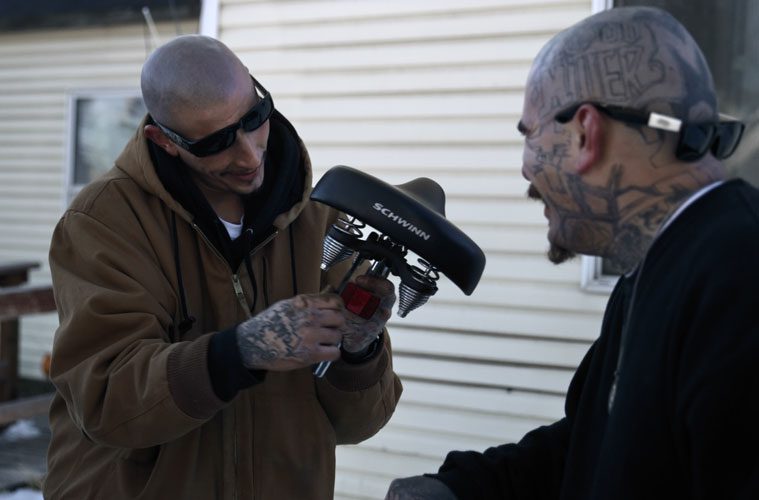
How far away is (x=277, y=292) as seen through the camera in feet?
8.47

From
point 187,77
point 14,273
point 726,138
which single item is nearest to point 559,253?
point 726,138

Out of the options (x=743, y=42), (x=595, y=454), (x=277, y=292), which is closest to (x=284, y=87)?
(x=743, y=42)

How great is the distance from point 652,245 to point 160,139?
154 centimetres

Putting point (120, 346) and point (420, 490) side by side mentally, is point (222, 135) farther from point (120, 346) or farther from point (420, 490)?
point (420, 490)

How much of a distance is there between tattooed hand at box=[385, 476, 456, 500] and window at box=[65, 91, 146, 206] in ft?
25.9

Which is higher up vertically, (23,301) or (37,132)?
(37,132)

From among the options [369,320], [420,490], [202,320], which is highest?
[369,320]

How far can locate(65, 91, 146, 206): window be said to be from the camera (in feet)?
30.5

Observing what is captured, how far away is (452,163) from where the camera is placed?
15.9ft

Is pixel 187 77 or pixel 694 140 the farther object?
pixel 187 77

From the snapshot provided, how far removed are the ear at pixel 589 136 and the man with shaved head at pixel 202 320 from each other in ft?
2.41

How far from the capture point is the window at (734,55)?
4.09 metres

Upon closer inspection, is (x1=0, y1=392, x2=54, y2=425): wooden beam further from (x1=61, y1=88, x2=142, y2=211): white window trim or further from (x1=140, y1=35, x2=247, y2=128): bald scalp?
(x1=140, y1=35, x2=247, y2=128): bald scalp

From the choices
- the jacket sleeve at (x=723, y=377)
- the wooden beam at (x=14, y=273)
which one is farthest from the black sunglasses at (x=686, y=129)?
the wooden beam at (x=14, y=273)
